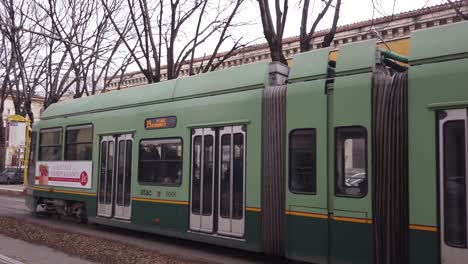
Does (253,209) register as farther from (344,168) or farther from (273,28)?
(273,28)

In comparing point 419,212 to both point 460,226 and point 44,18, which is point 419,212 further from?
point 44,18

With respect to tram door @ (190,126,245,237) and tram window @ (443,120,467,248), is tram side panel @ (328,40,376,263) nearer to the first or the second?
tram window @ (443,120,467,248)

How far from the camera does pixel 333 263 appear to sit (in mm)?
6723

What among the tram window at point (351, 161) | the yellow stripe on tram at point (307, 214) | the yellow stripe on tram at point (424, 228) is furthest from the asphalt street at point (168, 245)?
the yellow stripe on tram at point (424, 228)

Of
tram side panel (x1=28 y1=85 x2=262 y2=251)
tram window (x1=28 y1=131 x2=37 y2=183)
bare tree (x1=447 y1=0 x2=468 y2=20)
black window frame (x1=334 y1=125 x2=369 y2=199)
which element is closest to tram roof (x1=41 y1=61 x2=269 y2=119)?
tram side panel (x1=28 y1=85 x2=262 y2=251)

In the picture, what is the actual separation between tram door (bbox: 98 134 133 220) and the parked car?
110 ft

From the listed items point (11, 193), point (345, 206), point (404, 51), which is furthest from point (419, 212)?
point (11, 193)

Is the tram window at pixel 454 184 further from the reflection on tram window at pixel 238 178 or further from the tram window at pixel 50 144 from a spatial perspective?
the tram window at pixel 50 144

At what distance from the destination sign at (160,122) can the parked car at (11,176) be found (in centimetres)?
3513

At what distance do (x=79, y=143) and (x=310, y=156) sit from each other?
7216 mm

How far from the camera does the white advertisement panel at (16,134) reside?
2410 cm

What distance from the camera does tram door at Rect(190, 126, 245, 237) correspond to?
8.19 m

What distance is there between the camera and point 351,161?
22.2 ft

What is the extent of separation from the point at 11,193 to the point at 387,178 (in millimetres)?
23714
